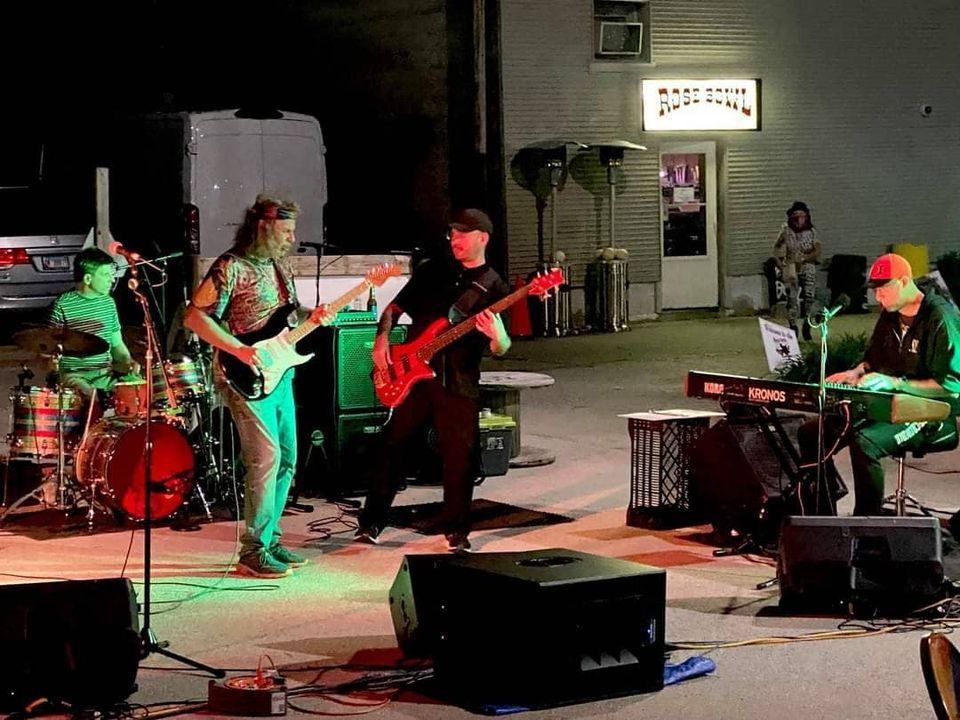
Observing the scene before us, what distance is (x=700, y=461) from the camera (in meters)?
9.08

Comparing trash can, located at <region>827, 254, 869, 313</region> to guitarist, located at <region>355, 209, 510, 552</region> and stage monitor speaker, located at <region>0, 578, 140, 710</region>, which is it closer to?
guitarist, located at <region>355, 209, 510, 552</region>

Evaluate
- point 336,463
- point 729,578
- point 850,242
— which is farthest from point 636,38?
point 729,578

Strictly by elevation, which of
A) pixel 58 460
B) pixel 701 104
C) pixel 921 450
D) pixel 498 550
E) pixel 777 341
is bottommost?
pixel 498 550

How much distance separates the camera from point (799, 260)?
19969 millimetres

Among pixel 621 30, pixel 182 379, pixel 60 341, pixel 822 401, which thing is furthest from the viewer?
pixel 621 30

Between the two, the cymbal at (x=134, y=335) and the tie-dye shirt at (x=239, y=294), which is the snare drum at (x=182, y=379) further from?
the tie-dye shirt at (x=239, y=294)

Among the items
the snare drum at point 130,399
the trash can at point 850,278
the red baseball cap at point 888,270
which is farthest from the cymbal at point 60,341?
the trash can at point 850,278

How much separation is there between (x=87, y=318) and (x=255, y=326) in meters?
2.40

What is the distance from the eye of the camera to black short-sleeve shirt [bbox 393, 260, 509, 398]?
8.77m

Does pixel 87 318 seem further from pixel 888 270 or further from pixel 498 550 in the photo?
pixel 888 270

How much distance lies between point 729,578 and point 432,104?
14421 mm

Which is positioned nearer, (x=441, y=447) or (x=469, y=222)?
(x=469, y=222)

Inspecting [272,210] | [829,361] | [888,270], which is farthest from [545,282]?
[829,361]

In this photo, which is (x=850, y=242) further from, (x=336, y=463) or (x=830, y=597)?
(x=830, y=597)
